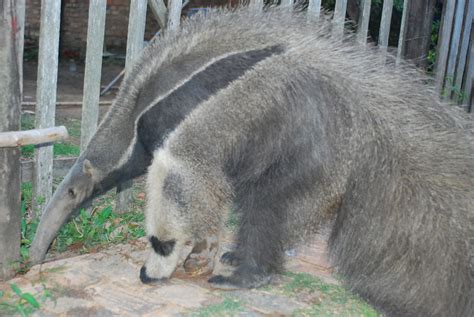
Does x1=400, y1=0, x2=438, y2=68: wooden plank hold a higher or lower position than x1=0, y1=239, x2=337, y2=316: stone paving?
higher

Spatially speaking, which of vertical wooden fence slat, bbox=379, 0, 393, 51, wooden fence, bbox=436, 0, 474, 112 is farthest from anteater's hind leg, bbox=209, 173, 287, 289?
wooden fence, bbox=436, 0, 474, 112

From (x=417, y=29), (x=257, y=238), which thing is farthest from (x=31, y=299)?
(x=417, y=29)

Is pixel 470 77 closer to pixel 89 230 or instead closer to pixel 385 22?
pixel 385 22

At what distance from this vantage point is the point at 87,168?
14.0 ft

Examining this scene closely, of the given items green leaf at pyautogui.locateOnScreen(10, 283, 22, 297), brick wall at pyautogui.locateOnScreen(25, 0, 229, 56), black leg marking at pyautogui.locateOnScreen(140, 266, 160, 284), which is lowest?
brick wall at pyautogui.locateOnScreen(25, 0, 229, 56)

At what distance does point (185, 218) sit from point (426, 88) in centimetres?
173

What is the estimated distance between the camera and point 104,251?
15.3ft

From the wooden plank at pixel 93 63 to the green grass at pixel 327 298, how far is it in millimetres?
2000

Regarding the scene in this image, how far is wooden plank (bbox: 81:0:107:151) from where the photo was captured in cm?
484

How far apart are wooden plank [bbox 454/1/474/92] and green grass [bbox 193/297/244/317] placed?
6.58 meters

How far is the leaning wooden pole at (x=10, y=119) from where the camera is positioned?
376cm

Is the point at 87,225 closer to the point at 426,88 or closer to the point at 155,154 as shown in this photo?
the point at 155,154

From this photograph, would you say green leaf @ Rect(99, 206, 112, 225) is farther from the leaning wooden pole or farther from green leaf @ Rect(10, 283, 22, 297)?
green leaf @ Rect(10, 283, 22, 297)

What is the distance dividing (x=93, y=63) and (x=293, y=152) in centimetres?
198
